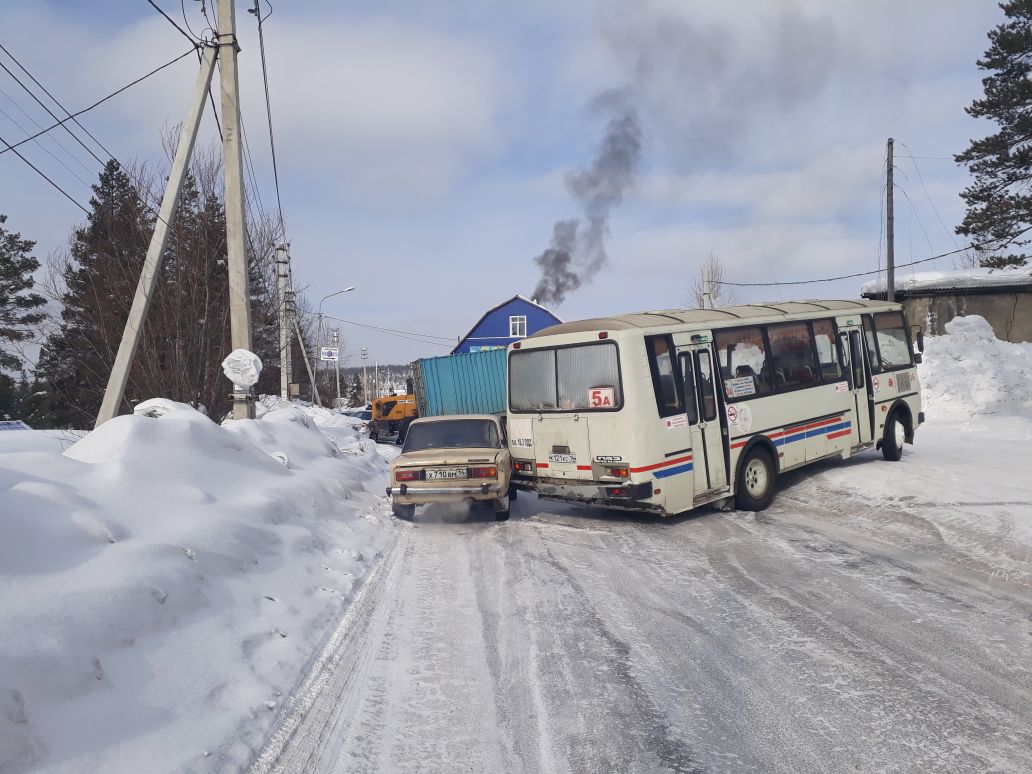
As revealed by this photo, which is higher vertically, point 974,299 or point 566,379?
point 974,299

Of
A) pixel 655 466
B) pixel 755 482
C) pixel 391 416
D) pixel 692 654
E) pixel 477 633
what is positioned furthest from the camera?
→ pixel 391 416

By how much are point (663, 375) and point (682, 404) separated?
0.51 meters

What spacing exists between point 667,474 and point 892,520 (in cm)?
290

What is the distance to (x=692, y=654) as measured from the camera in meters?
5.19

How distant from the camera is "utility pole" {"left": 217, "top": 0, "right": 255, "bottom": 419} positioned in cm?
1307

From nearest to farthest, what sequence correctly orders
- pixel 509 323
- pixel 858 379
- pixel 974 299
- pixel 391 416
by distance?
pixel 858 379 < pixel 391 416 < pixel 974 299 < pixel 509 323

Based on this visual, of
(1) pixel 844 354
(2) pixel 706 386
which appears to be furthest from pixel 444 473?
(1) pixel 844 354

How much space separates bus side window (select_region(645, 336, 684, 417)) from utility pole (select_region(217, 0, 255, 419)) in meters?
7.30

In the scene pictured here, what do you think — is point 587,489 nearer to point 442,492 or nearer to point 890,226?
point 442,492

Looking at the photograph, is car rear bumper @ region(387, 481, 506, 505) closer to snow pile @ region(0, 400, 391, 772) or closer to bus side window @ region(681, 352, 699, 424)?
snow pile @ region(0, 400, 391, 772)

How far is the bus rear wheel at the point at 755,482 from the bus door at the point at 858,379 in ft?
9.25

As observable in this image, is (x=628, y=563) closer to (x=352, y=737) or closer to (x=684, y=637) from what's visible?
(x=684, y=637)

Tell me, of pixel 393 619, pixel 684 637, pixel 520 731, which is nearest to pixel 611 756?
pixel 520 731

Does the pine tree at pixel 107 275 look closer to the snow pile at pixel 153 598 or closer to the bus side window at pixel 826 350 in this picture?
the snow pile at pixel 153 598
